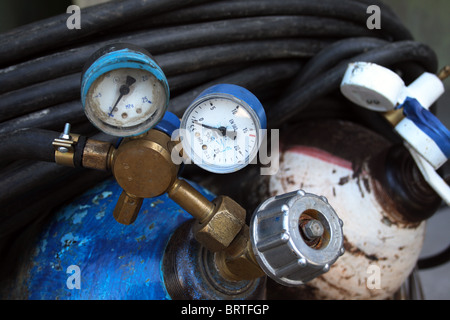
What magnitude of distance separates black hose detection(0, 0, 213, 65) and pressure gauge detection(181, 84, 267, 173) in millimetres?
219

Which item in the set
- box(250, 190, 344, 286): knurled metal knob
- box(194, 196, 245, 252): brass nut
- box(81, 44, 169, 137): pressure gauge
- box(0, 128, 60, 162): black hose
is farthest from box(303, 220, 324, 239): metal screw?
box(0, 128, 60, 162): black hose

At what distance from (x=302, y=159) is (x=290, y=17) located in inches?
9.7

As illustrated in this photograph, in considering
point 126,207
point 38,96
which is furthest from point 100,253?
point 38,96

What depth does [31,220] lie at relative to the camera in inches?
27.5

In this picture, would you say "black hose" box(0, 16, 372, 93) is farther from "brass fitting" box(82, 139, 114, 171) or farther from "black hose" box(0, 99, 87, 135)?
"brass fitting" box(82, 139, 114, 171)

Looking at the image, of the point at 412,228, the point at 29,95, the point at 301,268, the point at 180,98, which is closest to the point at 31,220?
the point at 29,95

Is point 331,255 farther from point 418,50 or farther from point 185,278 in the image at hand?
point 418,50

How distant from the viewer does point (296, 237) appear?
48 cm

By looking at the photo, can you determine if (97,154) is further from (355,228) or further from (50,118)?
(355,228)

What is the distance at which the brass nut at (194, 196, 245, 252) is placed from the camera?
1.80ft

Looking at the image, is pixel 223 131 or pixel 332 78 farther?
pixel 332 78

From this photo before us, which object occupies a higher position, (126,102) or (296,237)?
(126,102)

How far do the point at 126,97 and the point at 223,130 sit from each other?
0.39ft

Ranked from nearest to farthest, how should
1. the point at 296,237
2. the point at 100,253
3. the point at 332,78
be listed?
1. the point at 296,237
2. the point at 100,253
3. the point at 332,78
